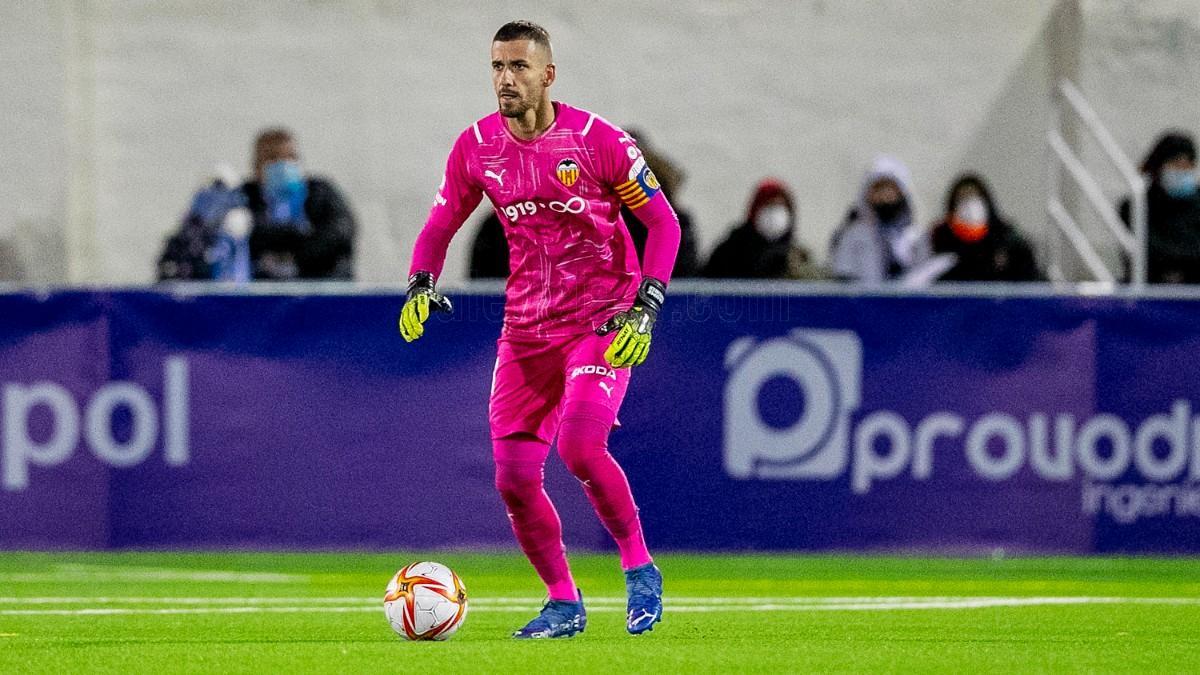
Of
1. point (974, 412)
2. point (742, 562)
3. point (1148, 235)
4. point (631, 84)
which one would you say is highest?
point (631, 84)

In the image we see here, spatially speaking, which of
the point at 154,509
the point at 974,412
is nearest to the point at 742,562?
the point at 974,412

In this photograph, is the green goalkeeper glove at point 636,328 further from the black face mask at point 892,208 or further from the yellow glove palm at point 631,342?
the black face mask at point 892,208

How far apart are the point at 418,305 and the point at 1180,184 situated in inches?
303

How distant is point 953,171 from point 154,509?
7.36 meters

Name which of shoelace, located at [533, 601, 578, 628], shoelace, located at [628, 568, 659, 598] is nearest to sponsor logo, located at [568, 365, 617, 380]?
shoelace, located at [628, 568, 659, 598]

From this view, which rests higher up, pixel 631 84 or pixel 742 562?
pixel 631 84

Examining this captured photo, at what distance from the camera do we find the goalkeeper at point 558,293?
27.8 feet

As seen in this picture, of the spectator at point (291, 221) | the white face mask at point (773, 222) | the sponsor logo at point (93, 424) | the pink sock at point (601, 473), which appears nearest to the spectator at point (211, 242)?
the spectator at point (291, 221)

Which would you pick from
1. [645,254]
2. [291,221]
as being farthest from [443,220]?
[291,221]

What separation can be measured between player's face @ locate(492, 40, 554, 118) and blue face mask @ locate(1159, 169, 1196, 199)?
291 inches

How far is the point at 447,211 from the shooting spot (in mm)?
8797

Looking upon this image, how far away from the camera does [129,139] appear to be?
16.7 metres

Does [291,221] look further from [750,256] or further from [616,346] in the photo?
[616,346]

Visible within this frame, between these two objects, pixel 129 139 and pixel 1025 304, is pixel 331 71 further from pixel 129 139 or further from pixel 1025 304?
pixel 1025 304
